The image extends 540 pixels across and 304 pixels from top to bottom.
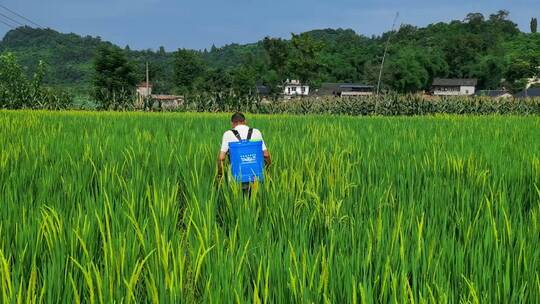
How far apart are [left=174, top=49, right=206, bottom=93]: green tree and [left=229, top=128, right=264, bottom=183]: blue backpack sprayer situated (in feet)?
291

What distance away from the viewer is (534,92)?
2694 inches

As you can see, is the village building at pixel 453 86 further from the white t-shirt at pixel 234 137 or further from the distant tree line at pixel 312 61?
the white t-shirt at pixel 234 137

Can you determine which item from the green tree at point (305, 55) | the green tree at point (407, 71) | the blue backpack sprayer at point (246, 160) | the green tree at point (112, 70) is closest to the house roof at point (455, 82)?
the green tree at point (407, 71)

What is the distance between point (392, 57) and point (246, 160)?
96240 mm

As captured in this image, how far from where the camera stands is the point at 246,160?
3844 mm

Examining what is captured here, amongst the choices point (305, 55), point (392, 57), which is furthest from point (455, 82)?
point (305, 55)

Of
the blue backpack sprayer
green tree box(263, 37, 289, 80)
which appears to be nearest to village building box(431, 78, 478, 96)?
green tree box(263, 37, 289, 80)

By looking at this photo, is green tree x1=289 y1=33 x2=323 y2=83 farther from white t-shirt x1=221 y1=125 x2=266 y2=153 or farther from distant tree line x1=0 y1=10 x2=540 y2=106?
white t-shirt x1=221 y1=125 x2=266 y2=153

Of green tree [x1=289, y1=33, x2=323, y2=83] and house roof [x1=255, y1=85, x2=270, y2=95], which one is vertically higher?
green tree [x1=289, y1=33, x2=323, y2=83]

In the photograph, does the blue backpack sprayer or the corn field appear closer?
the blue backpack sprayer

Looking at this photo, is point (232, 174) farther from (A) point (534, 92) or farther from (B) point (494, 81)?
(B) point (494, 81)

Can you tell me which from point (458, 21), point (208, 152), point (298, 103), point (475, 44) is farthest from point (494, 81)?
point (208, 152)

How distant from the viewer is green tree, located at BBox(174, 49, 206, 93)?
92.0 meters

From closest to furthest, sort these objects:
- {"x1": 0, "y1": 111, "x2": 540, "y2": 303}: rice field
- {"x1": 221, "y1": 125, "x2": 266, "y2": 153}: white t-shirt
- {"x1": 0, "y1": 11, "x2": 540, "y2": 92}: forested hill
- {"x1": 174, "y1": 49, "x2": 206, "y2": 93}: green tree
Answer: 1. {"x1": 0, "y1": 111, "x2": 540, "y2": 303}: rice field
2. {"x1": 221, "y1": 125, "x2": 266, "y2": 153}: white t-shirt
3. {"x1": 0, "y1": 11, "x2": 540, "y2": 92}: forested hill
4. {"x1": 174, "y1": 49, "x2": 206, "y2": 93}: green tree
